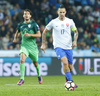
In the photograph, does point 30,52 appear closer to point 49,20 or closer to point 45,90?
point 45,90

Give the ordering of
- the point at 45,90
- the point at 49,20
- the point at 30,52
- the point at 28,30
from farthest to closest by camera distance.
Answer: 1. the point at 49,20
2. the point at 30,52
3. the point at 28,30
4. the point at 45,90

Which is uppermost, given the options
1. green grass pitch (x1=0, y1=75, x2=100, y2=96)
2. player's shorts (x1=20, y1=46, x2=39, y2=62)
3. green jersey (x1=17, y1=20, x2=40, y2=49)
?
green jersey (x1=17, y1=20, x2=40, y2=49)

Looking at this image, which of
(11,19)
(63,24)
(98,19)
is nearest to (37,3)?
(11,19)

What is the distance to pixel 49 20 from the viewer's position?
22422 mm

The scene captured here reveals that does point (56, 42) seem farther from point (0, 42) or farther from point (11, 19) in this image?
point (11, 19)

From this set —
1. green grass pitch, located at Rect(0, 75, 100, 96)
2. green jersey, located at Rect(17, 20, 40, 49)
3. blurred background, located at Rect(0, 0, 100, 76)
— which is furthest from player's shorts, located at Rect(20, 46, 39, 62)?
blurred background, located at Rect(0, 0, 100, 76)

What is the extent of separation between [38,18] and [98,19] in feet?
14.5

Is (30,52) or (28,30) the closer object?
(28,30)

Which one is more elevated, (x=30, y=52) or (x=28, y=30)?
(x=28, y=30)

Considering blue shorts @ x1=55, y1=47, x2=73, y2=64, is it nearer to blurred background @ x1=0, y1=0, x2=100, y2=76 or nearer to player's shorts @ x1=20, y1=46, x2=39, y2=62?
player's shorts @ x1=20, y1=46, x2=39, y2=62

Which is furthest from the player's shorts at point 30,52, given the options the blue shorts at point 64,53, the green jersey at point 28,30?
the blue shorts at point 64,53

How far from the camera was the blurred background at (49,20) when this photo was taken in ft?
60.4

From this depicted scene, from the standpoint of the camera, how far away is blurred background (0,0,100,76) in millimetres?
18422

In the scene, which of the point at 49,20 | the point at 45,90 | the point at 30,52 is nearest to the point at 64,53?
the point at 45,90
